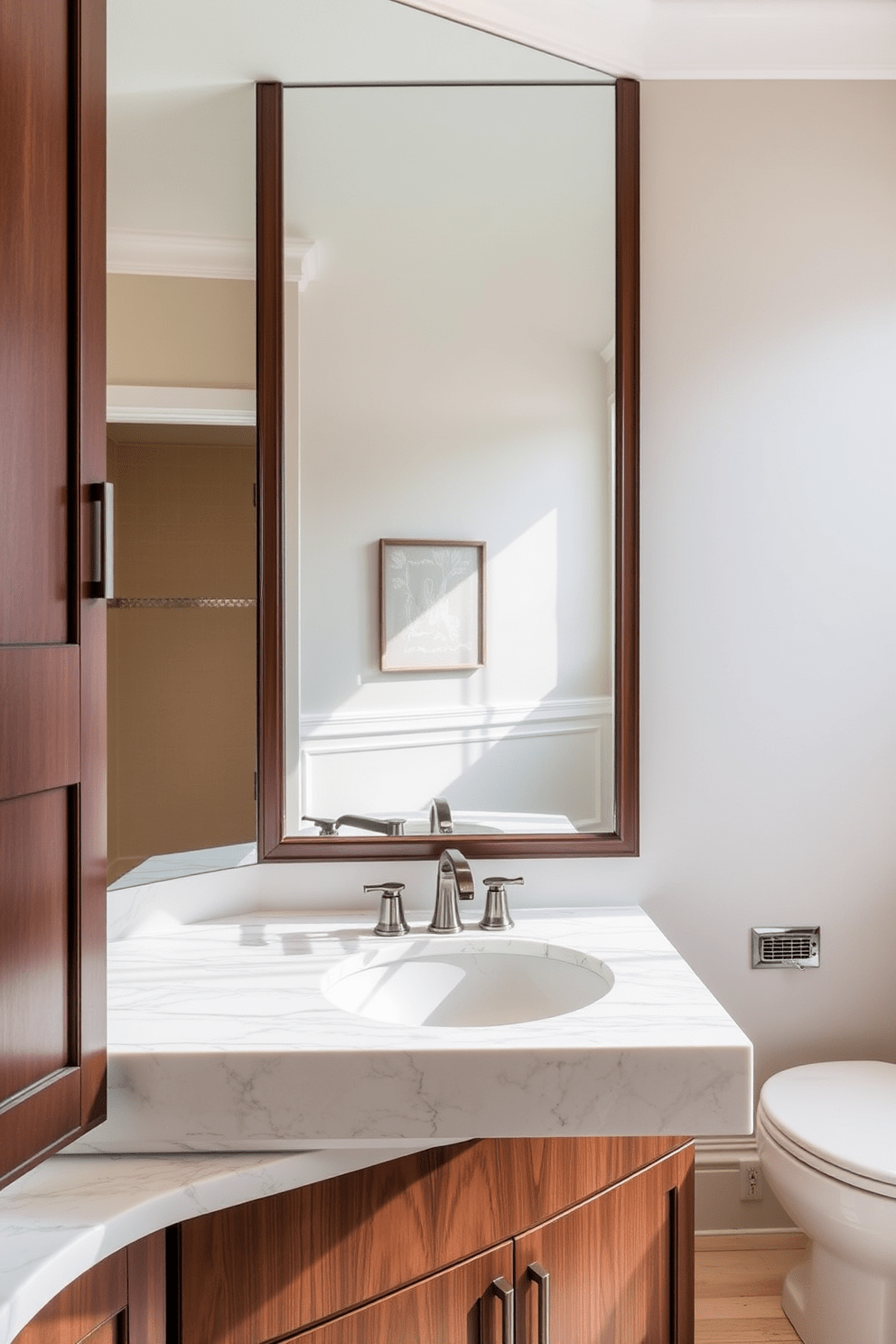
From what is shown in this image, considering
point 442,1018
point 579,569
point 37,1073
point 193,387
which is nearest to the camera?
point 37,1073

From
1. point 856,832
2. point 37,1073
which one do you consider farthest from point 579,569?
point 37,1073

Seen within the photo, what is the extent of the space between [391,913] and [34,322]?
41.8 inches

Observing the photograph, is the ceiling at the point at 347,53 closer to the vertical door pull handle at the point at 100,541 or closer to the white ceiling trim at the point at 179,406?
the white ceiling trim at the point at 179,406

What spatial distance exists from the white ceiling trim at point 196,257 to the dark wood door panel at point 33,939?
1.04 meters

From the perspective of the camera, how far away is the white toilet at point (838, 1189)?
56.3 inches

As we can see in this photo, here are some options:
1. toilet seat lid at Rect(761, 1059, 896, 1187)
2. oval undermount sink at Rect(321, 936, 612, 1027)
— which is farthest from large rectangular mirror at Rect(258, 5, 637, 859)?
toilet seat lid at Rect(761, 1059, 896, 1187)

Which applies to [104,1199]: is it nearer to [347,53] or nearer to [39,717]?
[39,717]

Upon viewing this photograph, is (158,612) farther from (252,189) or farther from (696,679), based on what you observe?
(696,679)

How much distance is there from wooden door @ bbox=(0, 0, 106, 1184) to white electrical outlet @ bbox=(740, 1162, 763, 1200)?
1.42 meters

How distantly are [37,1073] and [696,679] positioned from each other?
132 cm

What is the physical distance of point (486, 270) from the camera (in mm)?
1745

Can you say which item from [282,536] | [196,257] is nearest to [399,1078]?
[282,536]

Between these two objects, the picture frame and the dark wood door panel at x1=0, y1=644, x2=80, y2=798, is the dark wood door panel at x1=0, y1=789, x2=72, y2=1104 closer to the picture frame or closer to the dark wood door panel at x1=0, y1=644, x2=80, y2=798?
the dark wood door panel at x1=0, y1=644, x2=80, y2=798

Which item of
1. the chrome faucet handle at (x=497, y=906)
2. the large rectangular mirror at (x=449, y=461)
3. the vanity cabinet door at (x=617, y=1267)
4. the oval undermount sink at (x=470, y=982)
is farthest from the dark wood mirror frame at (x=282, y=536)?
the vanity cabinet door at (x=617, y=1267)
